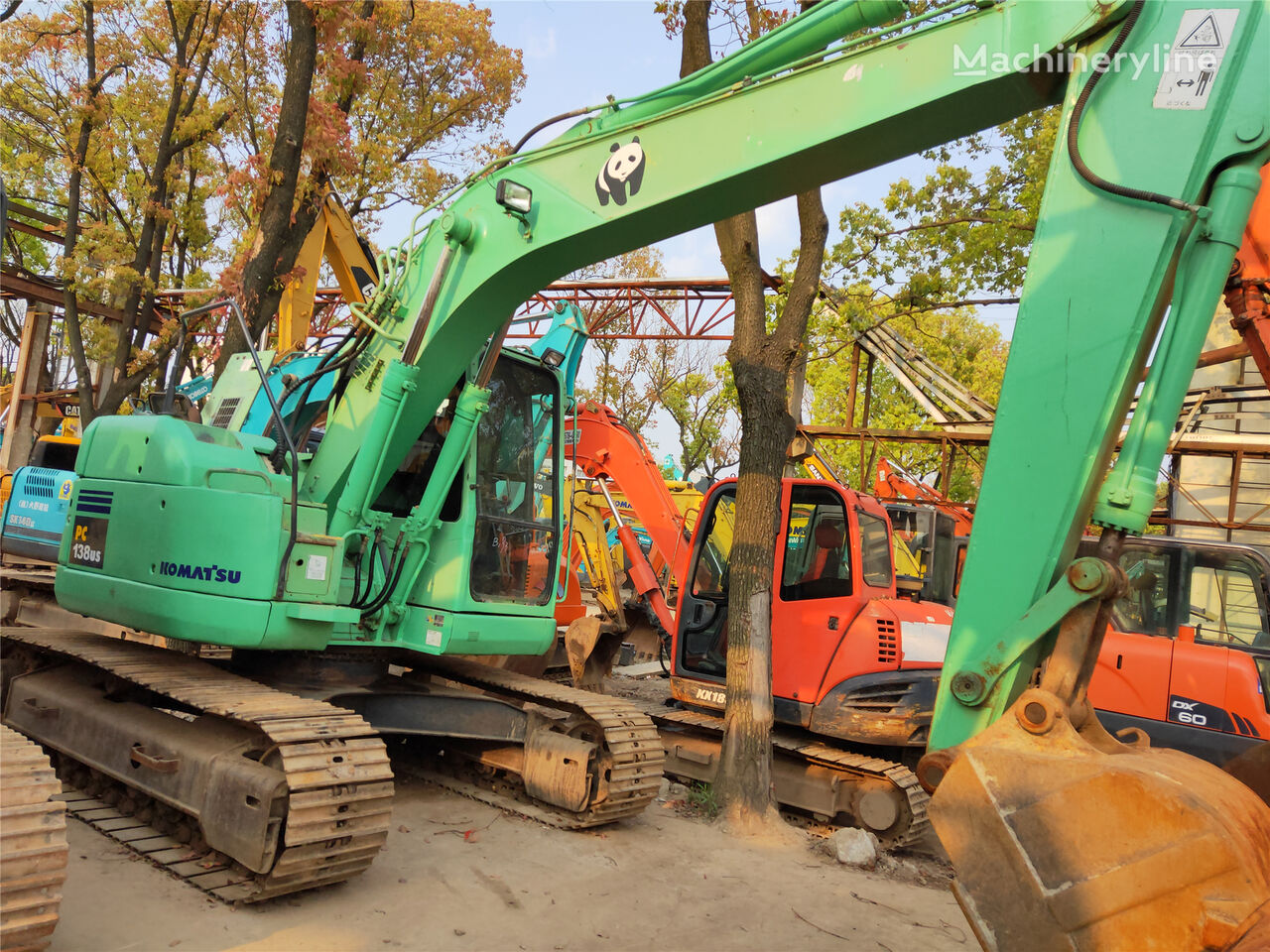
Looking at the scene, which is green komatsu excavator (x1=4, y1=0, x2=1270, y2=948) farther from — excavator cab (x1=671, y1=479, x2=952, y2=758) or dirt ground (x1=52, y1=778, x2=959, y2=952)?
excavator cab (x1=671, y1=479, x2=952, y2=758)

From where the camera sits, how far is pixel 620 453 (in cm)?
859

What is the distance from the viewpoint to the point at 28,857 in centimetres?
320

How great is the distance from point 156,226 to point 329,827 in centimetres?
1030

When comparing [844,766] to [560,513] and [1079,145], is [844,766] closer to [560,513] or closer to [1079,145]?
[560,513]

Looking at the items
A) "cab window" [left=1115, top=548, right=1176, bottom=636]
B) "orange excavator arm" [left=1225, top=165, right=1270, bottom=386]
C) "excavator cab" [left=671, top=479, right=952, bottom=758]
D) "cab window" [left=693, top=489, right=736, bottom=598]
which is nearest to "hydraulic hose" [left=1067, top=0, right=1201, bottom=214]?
"orange excavator arm" [left=1225, top=165, right=1270, bottom=386]

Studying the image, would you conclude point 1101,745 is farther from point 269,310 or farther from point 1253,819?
point 269,310

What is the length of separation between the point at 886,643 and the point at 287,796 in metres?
3.99

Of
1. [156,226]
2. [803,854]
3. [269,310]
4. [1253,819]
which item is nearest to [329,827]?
[803,854]

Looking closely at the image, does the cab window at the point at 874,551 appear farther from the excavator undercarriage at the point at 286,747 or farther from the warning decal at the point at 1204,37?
the warning decal at the point at 1204,37

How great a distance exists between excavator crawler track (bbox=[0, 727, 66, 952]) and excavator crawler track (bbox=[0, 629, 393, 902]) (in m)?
0.95

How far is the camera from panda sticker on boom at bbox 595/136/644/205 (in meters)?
4.23

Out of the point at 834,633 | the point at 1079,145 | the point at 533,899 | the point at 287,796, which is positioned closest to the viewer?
the point at 1079,145

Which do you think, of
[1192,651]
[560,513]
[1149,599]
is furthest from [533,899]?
[1149,599]

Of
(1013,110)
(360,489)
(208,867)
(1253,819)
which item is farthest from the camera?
(360,489)
